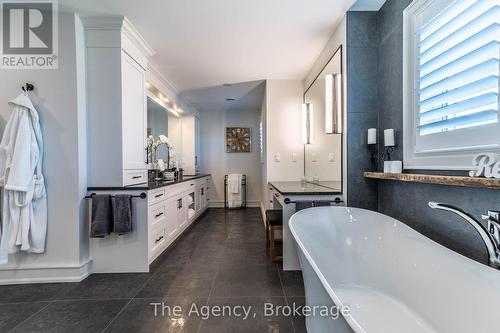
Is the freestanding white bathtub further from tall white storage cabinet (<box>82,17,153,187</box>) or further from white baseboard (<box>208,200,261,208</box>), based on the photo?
white baseboard (<box>208,200,261,208</box>)

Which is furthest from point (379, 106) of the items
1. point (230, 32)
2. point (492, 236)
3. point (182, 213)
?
point (182, 213)

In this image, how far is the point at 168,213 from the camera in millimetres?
2918

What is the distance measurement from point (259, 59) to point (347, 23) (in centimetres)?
115

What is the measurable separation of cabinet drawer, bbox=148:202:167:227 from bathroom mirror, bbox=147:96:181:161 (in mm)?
1842

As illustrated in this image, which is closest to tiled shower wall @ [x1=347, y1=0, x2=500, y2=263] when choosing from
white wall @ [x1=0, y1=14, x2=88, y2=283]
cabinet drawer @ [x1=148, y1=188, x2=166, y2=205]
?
cabinet drawer @ [x1=148, y1=188, x2=166, y2=205]

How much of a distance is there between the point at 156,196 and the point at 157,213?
0.66ft

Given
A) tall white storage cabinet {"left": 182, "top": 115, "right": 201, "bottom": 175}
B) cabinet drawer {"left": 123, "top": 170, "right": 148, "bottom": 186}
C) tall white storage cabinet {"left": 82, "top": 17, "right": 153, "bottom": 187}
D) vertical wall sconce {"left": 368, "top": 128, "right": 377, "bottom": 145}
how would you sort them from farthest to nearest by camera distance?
tall white storage cabinet {"left": 182, "top": 115, "right": 201, "bottom": 175} → cabinet drawer {"left": 123, "top": 170, "right": 148, "bottom": 186} → tall white storage cabinet {"left": 82, "top": 17, "right": 153, "bottom": 187} → vertical wall sconce {"left": 368, "top": 128, "right": 377, "bottom": 145}

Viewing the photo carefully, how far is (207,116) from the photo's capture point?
581 centimetres

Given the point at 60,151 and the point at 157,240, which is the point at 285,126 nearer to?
the point at 157,240

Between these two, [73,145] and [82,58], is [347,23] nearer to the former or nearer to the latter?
[82,58]

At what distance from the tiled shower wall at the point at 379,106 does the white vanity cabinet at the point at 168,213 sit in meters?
2.02

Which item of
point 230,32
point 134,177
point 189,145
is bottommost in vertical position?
point 134,177

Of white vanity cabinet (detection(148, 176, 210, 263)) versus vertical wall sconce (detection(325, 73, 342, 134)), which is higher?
vertical wall sconce (detection(325, 73, 342, 134))

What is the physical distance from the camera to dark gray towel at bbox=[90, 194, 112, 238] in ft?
6.89
